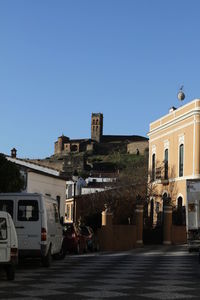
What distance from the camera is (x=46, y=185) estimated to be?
136 ft

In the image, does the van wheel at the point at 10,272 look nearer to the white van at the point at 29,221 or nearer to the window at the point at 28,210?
the white van at the point at 29,221

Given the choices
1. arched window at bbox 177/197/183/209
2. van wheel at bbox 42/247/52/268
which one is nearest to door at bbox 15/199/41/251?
van wheel at bbox 42/247/52/268

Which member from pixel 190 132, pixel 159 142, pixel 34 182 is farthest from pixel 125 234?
pixel 159 142

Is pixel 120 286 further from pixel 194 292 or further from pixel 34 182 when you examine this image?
pixel 34 182

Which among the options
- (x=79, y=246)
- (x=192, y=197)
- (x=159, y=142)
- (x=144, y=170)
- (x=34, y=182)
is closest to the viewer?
(x=192, y=197)

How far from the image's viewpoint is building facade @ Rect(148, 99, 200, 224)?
1657 inches

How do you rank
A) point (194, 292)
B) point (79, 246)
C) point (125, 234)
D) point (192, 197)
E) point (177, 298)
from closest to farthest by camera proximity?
point (177, 298) < point (194, 292) < point (192, 197) < point (79, 246) < point (125, 234)

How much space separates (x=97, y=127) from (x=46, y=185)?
15435cm

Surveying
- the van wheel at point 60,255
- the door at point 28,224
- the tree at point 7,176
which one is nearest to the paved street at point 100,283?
the door at point 28,224

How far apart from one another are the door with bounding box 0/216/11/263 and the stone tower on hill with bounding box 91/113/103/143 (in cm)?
17661

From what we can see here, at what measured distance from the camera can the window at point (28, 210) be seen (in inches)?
700

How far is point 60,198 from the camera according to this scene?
44469 millimetres

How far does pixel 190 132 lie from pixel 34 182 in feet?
39.3

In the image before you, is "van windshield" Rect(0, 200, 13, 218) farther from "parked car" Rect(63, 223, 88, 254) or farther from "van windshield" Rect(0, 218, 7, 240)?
"parked car" Rect(63, 223, 88, 254)
